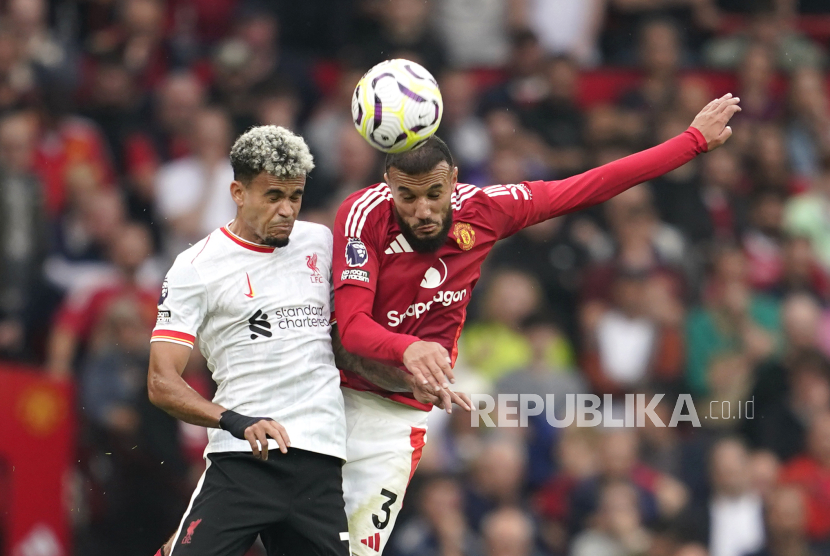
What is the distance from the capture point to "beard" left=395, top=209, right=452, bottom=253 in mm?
5938

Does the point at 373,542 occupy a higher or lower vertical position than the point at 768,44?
lower

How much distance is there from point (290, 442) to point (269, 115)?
609 cm

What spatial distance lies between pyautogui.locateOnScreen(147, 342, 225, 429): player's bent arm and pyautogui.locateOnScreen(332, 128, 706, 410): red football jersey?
680 millimetres

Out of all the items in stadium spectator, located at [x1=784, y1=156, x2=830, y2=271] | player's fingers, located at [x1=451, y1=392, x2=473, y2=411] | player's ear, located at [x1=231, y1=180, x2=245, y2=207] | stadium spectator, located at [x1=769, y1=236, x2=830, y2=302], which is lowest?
player's fingers, located at [x1=451, y1=392, x2=473, y2=411]

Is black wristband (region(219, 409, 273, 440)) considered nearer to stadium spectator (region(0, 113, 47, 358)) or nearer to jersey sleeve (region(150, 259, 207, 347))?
jersey sleeve (region(150, 259, 207, 347))

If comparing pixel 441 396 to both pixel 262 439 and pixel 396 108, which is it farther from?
pixel 396 108

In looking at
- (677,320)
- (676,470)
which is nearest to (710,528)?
(676,470)

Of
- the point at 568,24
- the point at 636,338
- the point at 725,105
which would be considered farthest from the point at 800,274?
the point at 725,105

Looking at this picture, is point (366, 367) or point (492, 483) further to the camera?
point (492, 483)

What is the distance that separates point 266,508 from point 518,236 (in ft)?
18.7

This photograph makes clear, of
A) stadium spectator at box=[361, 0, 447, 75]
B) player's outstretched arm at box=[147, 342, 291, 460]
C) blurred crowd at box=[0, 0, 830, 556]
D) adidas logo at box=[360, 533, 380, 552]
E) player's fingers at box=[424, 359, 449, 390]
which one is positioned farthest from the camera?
stadium spectator at box=[361, 0, 447, 75]

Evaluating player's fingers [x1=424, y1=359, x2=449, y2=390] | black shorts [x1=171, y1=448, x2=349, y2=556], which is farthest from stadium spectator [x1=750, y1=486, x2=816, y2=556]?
player's fingers [x1=424, y1=359, x2=449, y2=390]

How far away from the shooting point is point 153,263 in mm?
10492

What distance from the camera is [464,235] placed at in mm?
6074
